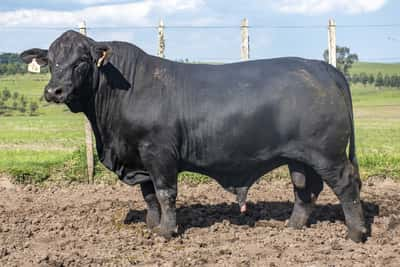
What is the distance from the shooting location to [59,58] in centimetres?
650

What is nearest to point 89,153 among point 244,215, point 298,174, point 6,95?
point 244,215

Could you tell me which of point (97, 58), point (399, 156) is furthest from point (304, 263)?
point (399, 156)

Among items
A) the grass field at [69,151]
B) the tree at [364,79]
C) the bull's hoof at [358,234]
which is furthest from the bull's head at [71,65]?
the tree at [364,79]

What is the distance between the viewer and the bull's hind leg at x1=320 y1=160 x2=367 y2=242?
6.73 m

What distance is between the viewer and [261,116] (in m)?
6.70

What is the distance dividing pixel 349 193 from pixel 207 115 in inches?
71.2

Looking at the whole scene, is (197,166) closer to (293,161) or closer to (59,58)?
(293,161)

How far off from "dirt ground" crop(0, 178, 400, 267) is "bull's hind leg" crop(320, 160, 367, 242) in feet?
0.50

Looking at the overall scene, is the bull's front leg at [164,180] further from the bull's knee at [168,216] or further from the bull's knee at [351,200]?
the bull's knee at [351,200]

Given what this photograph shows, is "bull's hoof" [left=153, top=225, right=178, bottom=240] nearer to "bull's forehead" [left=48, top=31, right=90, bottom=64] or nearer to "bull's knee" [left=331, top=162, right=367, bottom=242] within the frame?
"bull's knee" [left=331, top=162, right=367, bottom=242]

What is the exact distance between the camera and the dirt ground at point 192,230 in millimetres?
6027

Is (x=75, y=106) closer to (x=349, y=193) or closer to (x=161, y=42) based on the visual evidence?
(x=349, y=193)

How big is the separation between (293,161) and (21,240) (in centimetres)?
323

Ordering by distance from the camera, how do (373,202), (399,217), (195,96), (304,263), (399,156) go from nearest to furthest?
(304,263) → (195,96) → (399,217) → (373,202) → (399,156)
